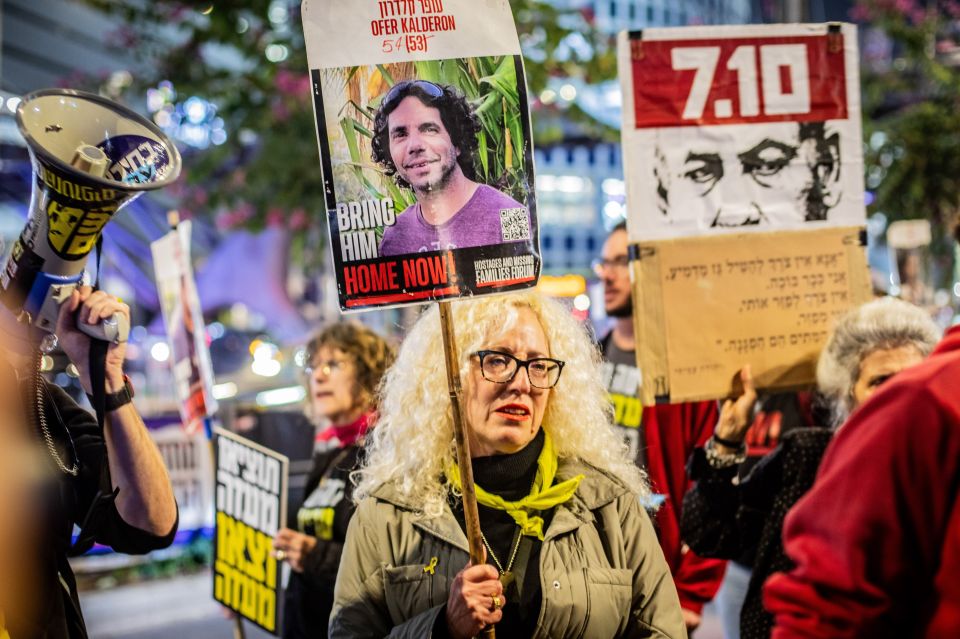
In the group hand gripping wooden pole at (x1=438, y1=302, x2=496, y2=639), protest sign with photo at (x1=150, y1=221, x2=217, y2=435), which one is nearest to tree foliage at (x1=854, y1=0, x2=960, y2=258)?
protest sign with photo at (x1=150, y1=221, x2=217, y2=435)

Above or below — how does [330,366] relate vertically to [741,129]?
below

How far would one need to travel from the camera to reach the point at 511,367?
112 inches

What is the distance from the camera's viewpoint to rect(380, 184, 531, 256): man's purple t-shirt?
8.35ft

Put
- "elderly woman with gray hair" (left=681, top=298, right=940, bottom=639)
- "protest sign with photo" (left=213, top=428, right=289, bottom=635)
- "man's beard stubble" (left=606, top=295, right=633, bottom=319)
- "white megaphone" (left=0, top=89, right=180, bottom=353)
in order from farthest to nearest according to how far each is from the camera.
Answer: "man's beard stubble" (left=606, top=295, right=633, bottom=319) < "protest sign with photo" (left=213, top=428, right=289, bottom=635) < "elderly woman with gray hair" (left=681, top=298, right=940, bottom=639) < "white megaphone" (left=0, top=89, right=180, bottom=353)

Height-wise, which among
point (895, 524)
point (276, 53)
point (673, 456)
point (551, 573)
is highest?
point (276, 53)

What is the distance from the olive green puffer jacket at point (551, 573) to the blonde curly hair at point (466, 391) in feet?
0.48

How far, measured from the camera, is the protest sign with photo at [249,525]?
14.1ft

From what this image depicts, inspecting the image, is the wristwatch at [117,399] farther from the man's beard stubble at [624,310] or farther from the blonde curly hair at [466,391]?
the man's beard stubble at [624,310]

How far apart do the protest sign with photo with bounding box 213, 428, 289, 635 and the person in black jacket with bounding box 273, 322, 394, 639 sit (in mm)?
129

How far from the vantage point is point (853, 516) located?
5.17 ft

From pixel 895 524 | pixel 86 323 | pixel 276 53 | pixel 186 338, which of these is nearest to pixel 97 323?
pixel 86 323

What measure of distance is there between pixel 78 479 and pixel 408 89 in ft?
4.27

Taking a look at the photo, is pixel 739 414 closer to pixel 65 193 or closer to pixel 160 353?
pixel 65 193

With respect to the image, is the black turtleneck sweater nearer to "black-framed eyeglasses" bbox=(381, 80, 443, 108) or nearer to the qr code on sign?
the qr code on sign
